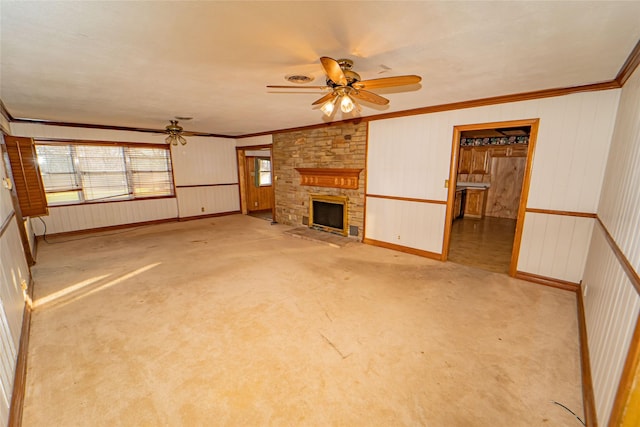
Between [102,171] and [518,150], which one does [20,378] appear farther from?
[518,150]

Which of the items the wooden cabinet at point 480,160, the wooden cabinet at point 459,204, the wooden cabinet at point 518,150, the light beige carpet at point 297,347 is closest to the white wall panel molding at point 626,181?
the light beige carpet at point 297,347

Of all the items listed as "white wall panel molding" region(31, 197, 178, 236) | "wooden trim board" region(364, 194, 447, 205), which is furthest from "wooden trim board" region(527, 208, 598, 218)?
"white wall panel molding" region(31, 197, 178, 236)

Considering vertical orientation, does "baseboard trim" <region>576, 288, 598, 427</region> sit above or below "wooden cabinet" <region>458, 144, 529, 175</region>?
below

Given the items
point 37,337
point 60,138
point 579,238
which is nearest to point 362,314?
point 579,238

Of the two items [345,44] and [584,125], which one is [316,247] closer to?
[345,44]

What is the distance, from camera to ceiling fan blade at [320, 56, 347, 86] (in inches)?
67.0

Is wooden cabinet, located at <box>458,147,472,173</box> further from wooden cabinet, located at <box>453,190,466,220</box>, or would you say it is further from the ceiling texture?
the ceiling texture

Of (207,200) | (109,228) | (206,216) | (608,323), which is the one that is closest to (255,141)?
(207,200)

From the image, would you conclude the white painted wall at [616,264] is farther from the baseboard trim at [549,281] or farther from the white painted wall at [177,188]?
the white painted wall at [177,188]

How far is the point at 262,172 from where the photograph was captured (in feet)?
28.0

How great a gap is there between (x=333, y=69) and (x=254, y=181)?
6998 millimetres

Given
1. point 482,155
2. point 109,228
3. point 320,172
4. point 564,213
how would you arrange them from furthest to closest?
1. point 482,155
2. point 109,228
3. point 320,172
4. point 564,213

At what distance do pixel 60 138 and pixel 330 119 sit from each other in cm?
558

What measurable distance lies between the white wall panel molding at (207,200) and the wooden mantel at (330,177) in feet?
10.1
